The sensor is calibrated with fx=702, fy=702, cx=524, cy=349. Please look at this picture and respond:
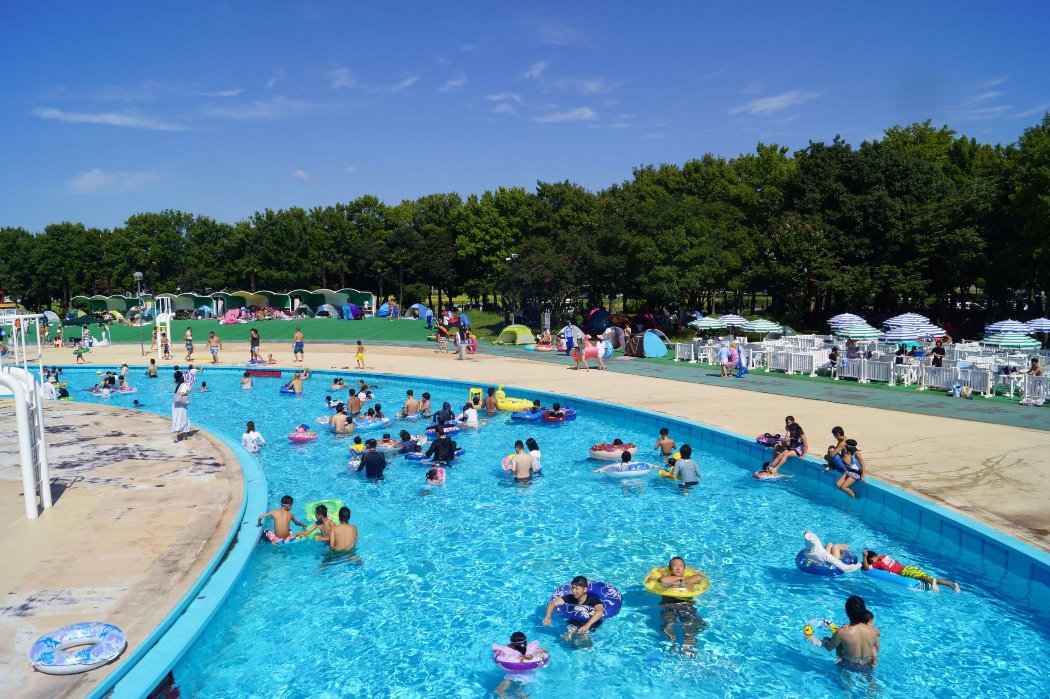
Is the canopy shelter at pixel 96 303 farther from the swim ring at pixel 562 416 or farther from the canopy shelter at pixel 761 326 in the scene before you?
the swim ring at pixel 562 416

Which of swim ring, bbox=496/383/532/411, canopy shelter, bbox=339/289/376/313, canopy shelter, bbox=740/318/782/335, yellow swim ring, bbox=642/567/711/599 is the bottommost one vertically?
yellow swim ring, bbox=642/567/711/599

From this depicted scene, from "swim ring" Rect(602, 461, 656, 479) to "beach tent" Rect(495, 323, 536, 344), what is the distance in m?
22.3

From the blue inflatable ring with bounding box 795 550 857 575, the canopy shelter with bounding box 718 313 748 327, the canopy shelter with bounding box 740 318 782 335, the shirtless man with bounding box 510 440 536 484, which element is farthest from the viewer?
the canopy shelter with bounding box 718 313 748 327

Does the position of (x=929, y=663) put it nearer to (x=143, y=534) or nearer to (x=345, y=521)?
(x=345, y=521)

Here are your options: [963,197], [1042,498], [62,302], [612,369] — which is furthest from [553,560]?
[62,302]

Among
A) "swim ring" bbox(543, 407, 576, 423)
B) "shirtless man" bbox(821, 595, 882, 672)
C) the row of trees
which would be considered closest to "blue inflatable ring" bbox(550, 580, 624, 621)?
"shirtless man" bbox(821, 595, 882, 672)

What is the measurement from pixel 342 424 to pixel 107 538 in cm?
906

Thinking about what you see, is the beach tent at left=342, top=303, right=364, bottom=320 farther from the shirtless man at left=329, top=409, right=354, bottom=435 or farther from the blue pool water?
the blue pool water

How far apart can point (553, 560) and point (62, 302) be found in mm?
86934

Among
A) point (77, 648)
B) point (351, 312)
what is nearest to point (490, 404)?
point (77, 648)

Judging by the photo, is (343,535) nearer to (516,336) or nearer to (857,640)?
(857,640)

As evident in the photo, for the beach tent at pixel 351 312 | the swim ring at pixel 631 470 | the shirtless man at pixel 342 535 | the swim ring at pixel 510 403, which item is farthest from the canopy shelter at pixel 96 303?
the shirtless man at pixel 342 535

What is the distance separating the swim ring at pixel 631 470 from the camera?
14.2 meters

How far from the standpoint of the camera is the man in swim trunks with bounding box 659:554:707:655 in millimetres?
8276
